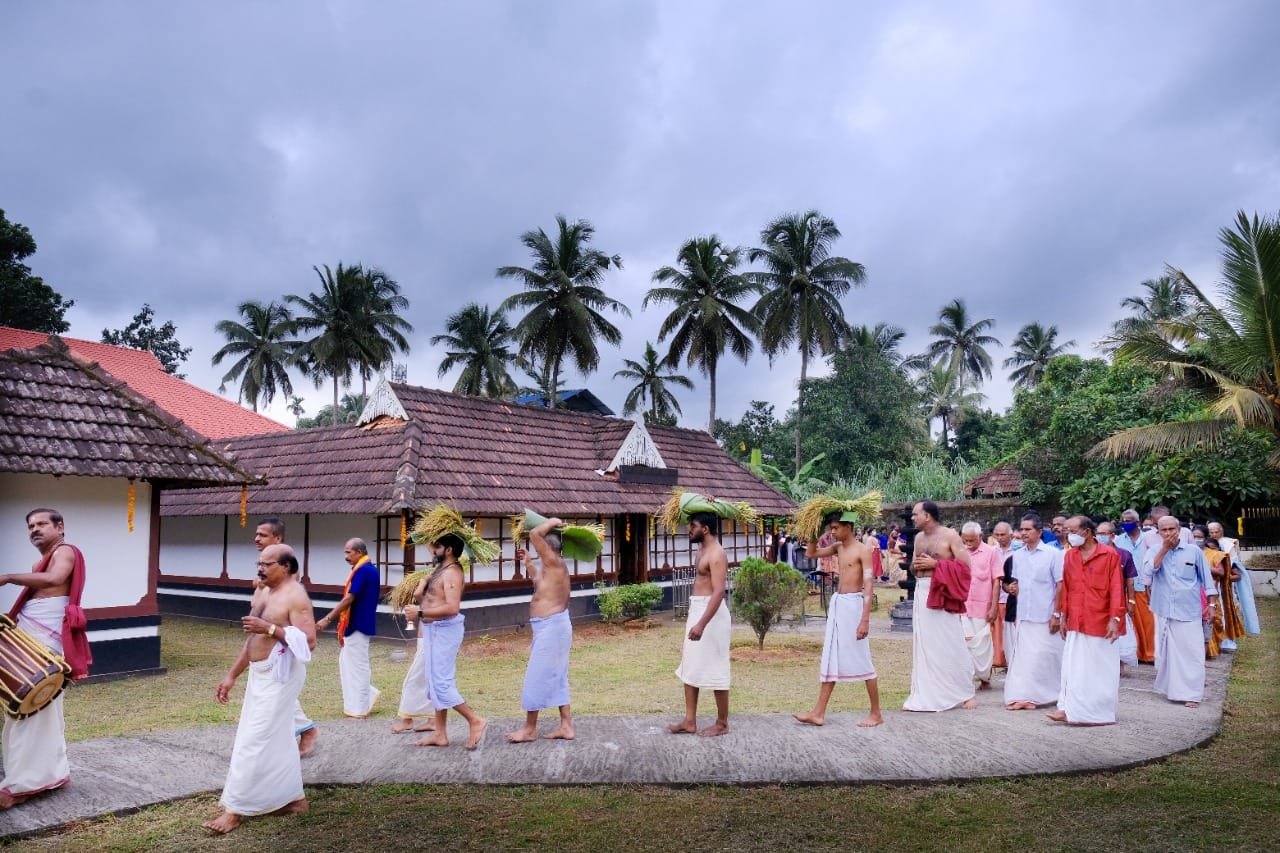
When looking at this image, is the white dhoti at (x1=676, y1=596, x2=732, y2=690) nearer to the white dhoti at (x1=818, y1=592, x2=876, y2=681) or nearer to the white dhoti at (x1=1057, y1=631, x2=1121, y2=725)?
the white dhoti at (x1=818, y1=592, x2=876, y2=681)

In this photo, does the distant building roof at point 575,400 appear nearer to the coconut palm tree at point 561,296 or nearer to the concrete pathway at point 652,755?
the coconut palm tree at point 561,296

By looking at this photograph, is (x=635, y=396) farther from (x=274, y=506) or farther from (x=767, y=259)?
(x=274, y=506)

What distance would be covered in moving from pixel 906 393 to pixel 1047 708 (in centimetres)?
2540

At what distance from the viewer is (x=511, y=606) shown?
568 inches

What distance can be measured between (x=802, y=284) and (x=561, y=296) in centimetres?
908

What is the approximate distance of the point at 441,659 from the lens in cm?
625

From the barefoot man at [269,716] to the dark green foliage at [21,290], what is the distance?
2729 centimetres

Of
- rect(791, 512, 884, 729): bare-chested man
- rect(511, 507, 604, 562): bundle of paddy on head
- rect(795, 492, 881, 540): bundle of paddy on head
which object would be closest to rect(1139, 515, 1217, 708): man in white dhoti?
rect(795, 492, 881, 540): bundle of paddy on head

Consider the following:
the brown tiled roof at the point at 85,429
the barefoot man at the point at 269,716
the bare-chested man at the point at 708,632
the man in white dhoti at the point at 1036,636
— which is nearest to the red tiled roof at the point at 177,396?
the brown tiled roof at the point at 85,429

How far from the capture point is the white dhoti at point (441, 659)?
6152 millimetres

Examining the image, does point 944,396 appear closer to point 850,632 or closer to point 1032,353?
point 1032,353

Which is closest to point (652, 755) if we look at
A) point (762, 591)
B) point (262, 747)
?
point (262, 747)

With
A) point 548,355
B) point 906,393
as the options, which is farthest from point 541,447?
point 906,393

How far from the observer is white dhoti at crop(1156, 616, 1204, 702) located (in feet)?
25.1
